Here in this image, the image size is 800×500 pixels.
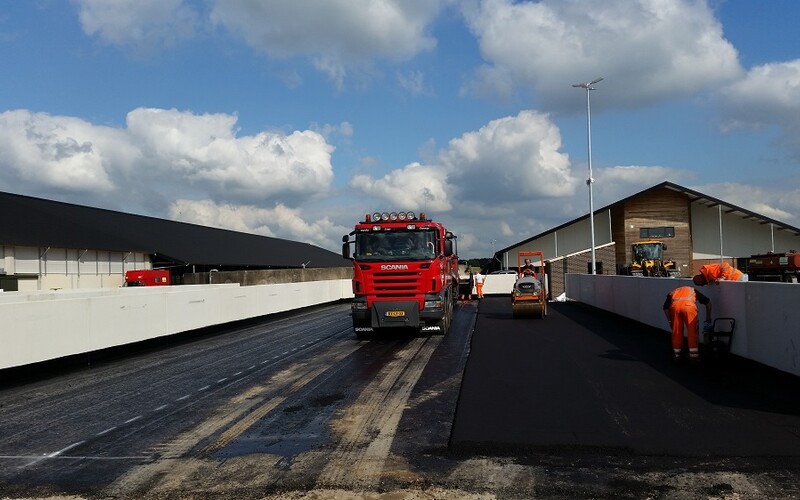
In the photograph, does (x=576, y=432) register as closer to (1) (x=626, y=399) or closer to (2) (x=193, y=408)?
(1) (x=626, y=399)

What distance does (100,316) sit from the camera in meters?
13.9

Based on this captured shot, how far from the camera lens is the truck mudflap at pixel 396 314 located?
16562 millimetres

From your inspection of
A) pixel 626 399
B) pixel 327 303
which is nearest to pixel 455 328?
pixel 626 399

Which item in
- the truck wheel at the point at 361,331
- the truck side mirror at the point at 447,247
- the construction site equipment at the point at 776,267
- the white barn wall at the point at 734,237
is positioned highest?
the white barn wall at the point at 734,237

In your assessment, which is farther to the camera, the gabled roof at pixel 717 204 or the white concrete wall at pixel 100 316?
the gabled roof at pixel 717 204

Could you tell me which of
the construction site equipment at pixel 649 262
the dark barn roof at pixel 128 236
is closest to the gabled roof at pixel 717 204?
the construction site equipment at pixel 649 262

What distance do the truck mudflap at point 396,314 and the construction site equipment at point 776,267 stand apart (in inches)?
759

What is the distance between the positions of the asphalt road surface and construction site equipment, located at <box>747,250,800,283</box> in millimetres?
19943

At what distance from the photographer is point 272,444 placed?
273 inches

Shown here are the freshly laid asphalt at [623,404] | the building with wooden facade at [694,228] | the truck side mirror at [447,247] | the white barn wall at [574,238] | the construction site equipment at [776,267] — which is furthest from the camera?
the white barn wall at [574,238]

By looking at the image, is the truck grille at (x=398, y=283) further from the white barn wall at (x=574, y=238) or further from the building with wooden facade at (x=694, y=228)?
the white barn wall at (x=574, y=238)

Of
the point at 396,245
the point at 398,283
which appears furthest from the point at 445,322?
the point at 396,245

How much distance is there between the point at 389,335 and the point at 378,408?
31.9 ft

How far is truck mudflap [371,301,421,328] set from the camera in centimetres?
1656
